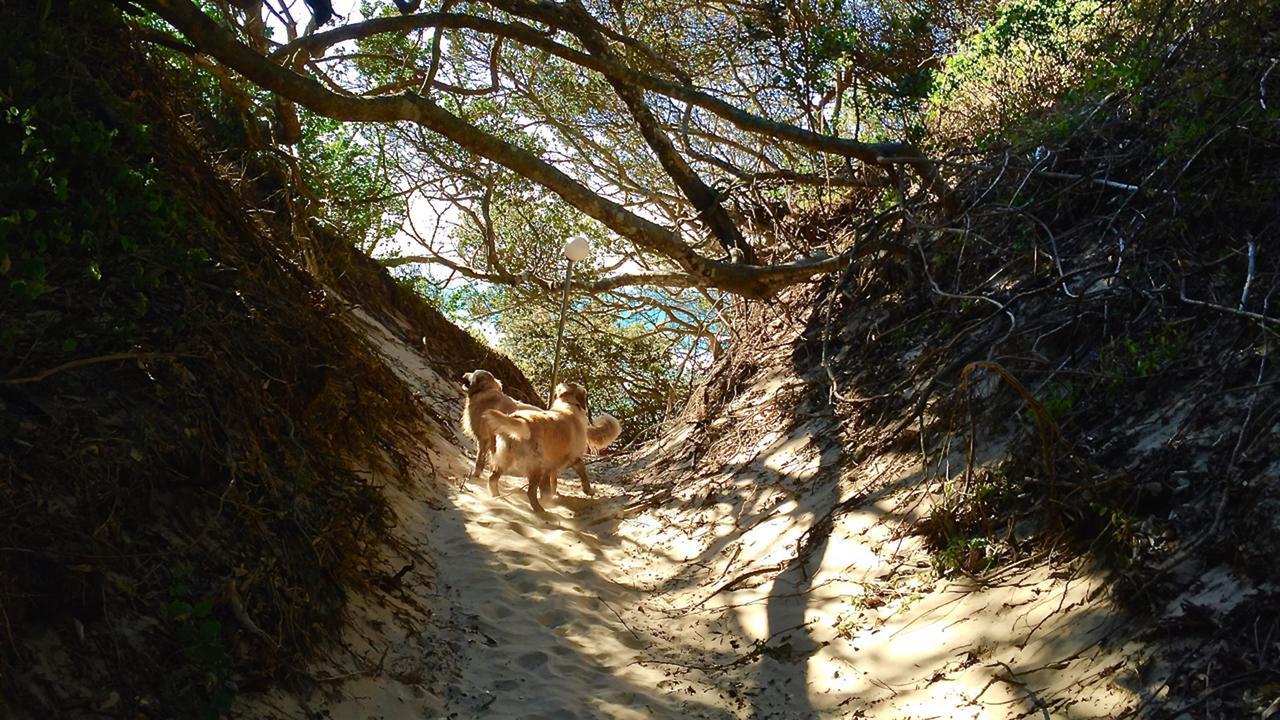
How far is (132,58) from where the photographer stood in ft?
19.1

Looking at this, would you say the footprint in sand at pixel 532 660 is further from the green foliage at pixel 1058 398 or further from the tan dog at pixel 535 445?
the green foliage at pixel 1058 398

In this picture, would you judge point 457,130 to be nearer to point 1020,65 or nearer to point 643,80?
point 643,80

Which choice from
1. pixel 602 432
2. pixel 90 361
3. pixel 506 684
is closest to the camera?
pixel 90 361

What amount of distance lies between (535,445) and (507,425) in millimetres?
320

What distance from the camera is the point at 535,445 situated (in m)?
7.55

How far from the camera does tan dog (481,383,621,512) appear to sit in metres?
7.48

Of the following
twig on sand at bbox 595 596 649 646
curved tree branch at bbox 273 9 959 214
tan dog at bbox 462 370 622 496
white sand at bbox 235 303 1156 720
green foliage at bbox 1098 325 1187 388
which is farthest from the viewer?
tan dog at bbox 462 370 622 496

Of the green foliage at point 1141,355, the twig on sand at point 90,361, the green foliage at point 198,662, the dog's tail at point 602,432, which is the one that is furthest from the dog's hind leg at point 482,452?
the green foliage at point 1141,355

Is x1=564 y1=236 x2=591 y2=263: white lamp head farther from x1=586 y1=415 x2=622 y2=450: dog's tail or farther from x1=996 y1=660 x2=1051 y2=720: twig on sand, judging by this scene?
x1=996 y1=660 x2=1051 y2=720: twig on sand

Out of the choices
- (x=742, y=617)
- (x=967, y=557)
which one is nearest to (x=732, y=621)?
(x=742, y=617)

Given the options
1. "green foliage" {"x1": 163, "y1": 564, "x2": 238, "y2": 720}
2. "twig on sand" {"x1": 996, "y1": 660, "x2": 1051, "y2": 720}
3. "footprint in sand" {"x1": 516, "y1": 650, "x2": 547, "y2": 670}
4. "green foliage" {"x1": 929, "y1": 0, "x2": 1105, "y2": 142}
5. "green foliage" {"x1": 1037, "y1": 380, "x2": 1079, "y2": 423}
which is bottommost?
"footprint in sand" {"x1": 516, "y1": 650, "x2": 547, "y2": 670}

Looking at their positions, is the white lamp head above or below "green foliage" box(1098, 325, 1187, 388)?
above

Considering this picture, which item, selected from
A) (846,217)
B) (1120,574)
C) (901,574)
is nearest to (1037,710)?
(1120,574)

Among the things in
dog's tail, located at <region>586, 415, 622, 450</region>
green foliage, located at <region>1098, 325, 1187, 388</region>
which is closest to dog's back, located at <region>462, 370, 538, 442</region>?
dog's tail, located at <region>586, 415, 622, 450</region>
